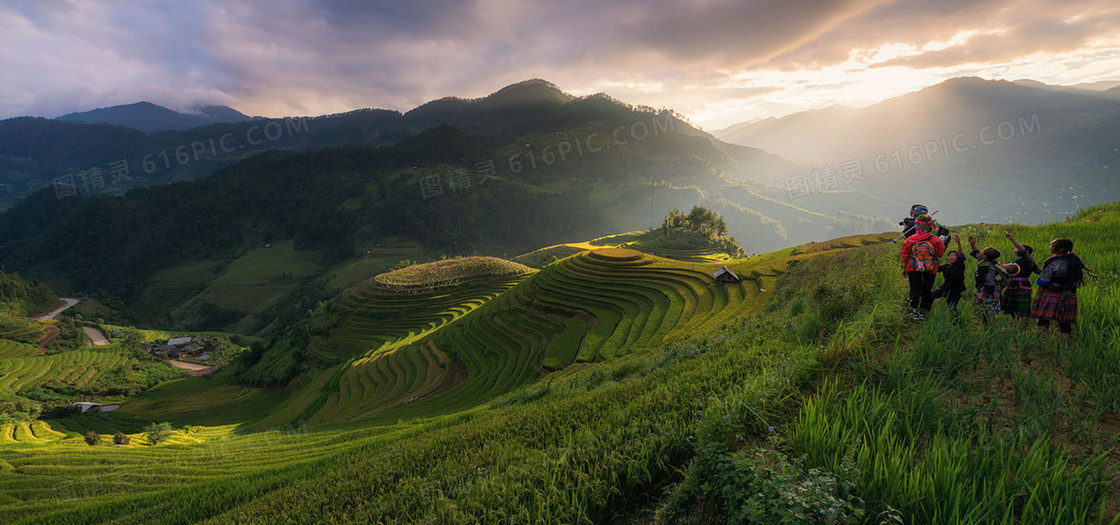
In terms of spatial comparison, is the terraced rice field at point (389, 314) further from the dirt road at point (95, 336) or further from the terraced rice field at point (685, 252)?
the dirt road at point (95, 336)

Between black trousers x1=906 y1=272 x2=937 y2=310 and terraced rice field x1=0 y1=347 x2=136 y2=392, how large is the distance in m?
80.8

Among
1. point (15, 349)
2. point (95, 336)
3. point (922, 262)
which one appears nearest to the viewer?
point (922, 262)

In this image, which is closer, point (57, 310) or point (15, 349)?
point (15, 349)

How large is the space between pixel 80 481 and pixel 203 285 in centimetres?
14942

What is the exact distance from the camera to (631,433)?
12.9 feet

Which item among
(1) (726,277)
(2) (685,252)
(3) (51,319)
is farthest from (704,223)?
(3) (51,319)

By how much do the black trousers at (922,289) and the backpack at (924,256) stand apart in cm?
12

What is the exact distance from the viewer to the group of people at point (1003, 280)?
4.82 meters

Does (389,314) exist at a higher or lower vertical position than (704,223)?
lower

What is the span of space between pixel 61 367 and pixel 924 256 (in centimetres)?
9122

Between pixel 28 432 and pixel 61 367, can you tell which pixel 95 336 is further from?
pixel 28 432

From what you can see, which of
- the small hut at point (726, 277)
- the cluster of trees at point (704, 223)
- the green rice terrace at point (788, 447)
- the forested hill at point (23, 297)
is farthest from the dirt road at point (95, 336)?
the cluster of trees at point (704, 223)

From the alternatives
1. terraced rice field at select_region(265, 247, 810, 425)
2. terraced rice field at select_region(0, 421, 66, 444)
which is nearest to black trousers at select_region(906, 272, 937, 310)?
terraced rice field at select_region(265, 247, 810, 425)

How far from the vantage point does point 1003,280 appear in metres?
5.79
